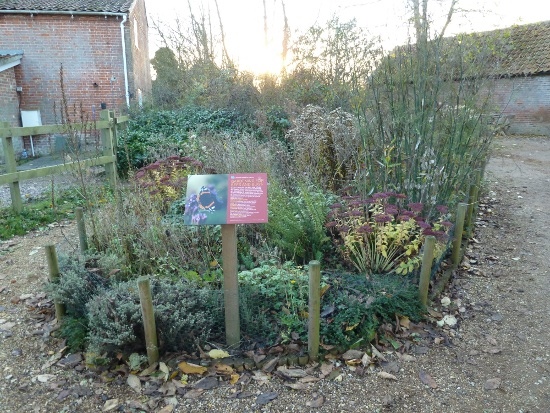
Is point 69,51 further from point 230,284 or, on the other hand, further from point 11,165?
point 230,284

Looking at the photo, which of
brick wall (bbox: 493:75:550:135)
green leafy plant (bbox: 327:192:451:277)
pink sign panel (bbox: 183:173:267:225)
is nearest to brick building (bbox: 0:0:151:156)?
green leafy plant (bbox: 327:192:451:277)

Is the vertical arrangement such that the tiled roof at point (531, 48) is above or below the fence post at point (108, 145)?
above

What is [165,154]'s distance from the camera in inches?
310

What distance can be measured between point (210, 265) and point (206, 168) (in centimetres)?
249

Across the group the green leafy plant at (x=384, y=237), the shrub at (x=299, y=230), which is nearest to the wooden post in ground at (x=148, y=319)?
the shrub at (x=299, y=230)

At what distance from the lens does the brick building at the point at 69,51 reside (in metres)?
14.4

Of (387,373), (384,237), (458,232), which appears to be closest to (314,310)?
(387,373)

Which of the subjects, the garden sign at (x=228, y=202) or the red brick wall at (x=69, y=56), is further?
the red brick wall at (x=69, y=56)

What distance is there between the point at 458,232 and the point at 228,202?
9.45ft

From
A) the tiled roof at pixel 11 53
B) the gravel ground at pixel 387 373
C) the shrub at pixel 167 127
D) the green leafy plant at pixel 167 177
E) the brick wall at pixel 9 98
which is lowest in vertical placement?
the gravel ground at pixel 387 373

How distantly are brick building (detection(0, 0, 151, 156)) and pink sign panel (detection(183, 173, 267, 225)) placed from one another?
41.7ft

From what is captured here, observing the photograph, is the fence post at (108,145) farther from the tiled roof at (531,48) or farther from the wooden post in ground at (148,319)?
the tiled roof at (531,48)

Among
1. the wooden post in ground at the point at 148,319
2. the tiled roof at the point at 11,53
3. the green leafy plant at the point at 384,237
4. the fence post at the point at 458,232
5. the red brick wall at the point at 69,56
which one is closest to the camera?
the wooden post in ground at the point at 148,319

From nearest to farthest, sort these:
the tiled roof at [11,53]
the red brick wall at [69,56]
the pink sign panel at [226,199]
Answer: the pink sign panel at [226,199]
the tiled roof at [11,53]
the red brick wall at [69,56]
